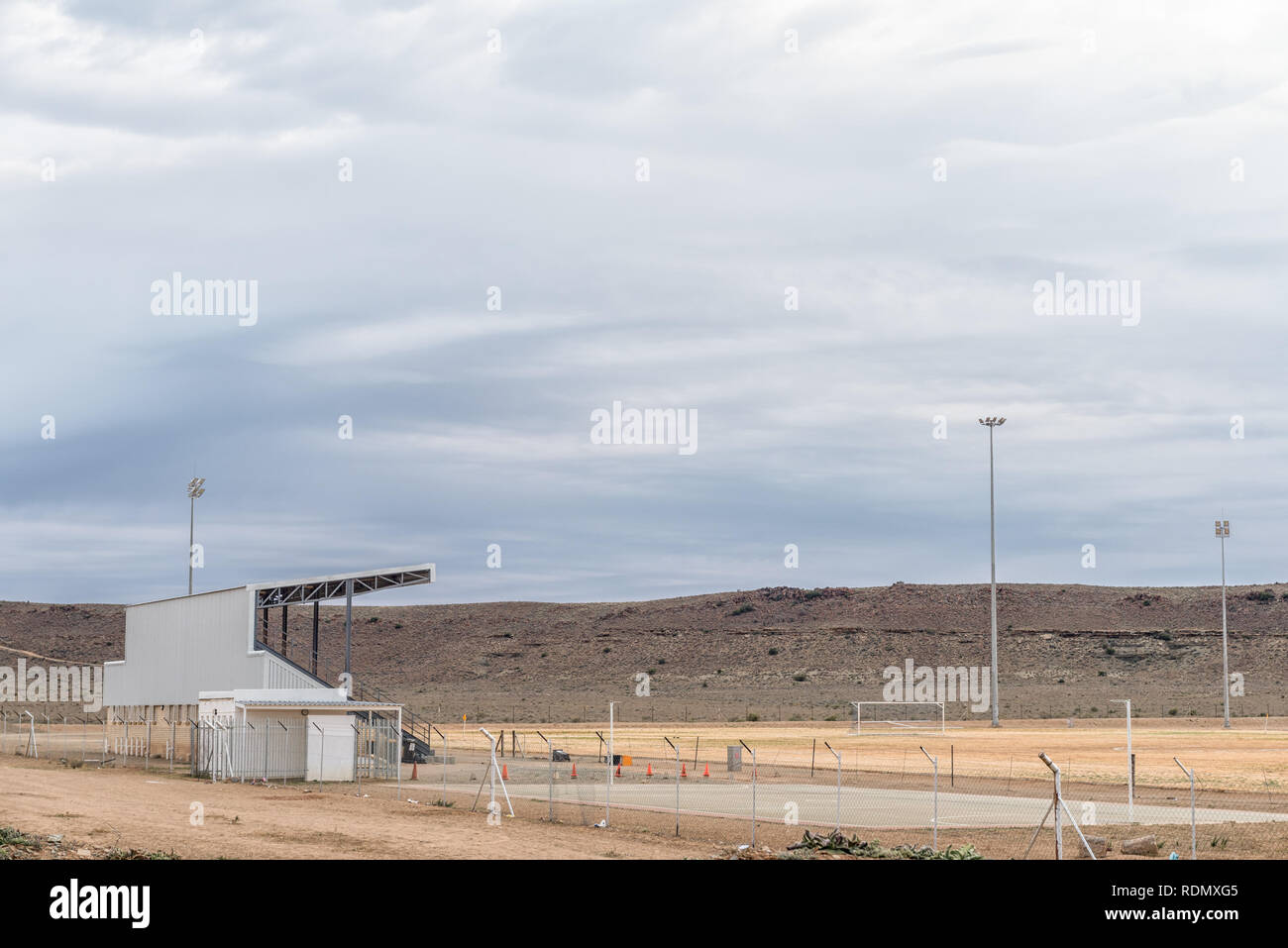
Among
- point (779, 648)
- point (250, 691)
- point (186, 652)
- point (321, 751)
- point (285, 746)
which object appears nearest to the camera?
point (321, 751)

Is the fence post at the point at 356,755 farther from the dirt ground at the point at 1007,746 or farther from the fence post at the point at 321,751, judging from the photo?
the dirt ground at the point at 1007,746

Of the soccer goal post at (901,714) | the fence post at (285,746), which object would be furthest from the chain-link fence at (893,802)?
the soccer goal post at (901,714)

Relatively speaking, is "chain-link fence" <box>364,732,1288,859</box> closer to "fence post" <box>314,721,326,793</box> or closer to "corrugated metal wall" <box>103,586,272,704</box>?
"fence post" <box>314,721,326,793</box>

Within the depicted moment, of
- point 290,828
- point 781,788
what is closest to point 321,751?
point 781,788

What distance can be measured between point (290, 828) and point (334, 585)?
963 inches

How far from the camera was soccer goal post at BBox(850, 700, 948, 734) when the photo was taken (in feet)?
290

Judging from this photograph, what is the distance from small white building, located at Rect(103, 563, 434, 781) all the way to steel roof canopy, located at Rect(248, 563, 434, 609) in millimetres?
44

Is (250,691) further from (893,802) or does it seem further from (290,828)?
(893,802)

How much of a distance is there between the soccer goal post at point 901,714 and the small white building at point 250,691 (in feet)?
137

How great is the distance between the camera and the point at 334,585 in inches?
2063
